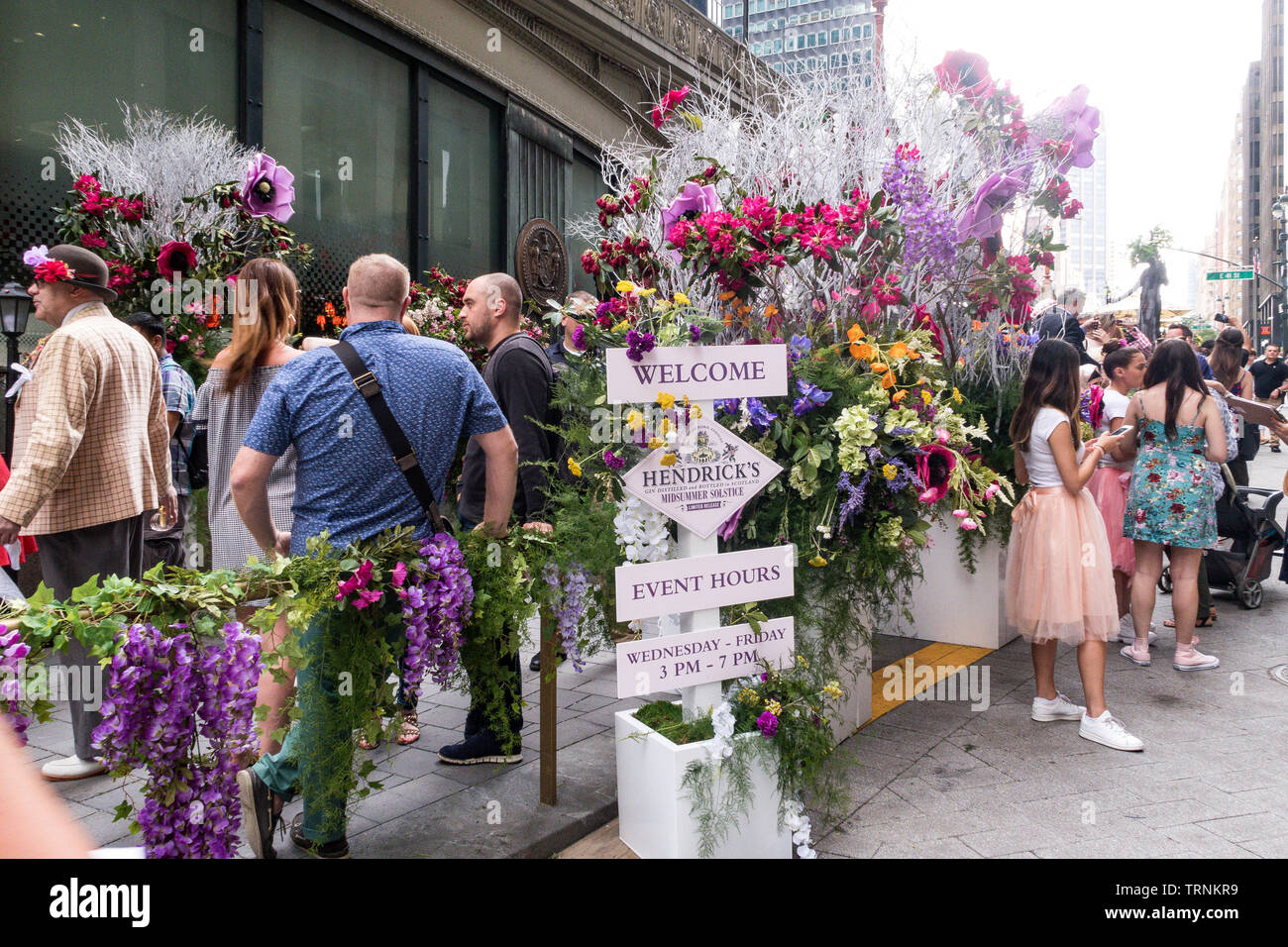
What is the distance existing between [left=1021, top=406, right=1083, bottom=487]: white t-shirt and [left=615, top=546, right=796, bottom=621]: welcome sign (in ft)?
6.53

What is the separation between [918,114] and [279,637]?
4.44 meters

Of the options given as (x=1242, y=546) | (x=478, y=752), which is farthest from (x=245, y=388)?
(x=1242, y=546)

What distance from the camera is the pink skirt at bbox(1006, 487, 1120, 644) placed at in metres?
4.57

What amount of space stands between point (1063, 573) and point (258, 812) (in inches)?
143

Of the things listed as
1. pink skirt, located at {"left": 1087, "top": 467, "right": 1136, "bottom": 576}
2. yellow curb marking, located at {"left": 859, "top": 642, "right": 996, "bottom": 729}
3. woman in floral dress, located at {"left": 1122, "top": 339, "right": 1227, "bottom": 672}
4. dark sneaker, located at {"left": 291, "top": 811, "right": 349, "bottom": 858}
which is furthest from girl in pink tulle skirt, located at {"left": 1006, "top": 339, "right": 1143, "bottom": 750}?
dark sneaker, located at {"left": 291, "top": 811, "right": 349, "bottom": 858}

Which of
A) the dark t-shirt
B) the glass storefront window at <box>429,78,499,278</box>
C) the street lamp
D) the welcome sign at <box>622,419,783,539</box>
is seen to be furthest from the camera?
the dark t-shirt

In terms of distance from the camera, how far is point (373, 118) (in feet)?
36.2

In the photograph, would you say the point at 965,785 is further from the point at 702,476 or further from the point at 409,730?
the point at 409,730

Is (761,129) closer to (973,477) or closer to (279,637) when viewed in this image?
(973,477)

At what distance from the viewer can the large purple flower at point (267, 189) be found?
18.5 feet

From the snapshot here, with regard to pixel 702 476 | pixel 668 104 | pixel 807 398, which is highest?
pixel 668 104

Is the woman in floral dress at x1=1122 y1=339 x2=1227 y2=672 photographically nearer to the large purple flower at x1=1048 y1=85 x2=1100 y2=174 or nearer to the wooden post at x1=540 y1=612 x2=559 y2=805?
the large purple flower at x1=1048 y1=85 x2=1100 y2=174

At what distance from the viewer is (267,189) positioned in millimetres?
5668

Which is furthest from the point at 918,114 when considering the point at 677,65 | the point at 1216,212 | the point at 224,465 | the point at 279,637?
the point at 1216,212
